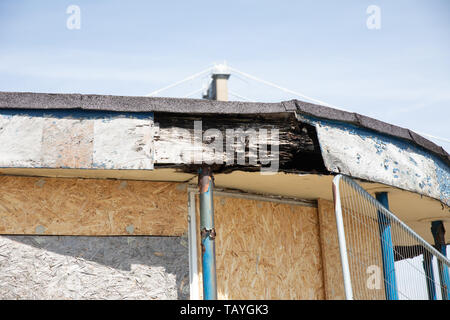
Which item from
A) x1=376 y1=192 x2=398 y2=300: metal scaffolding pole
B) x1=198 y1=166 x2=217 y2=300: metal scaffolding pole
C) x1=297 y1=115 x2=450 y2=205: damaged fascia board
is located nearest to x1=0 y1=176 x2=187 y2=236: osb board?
x1=198 y1=166 x2=217 y2=300: metal scaffolding pole

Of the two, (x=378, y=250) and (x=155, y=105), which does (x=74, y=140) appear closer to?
(x=155, y=105)

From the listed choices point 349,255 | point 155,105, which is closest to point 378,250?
point 349,255

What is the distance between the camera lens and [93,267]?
23.9 feet

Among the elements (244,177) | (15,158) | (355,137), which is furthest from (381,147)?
(15,158)

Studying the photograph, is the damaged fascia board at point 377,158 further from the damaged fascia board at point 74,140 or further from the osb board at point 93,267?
the osb board at point 93,267

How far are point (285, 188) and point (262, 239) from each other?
2.56ft

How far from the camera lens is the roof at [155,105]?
22.5 ft

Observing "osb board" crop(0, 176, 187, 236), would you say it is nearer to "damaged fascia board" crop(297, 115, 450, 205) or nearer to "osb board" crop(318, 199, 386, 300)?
"damaged fascia board" crop(297, 115, 450, 205)

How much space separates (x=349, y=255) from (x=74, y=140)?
A: 14.5 ft

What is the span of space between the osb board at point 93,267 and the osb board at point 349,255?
93.6 inches

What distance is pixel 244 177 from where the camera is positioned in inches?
313

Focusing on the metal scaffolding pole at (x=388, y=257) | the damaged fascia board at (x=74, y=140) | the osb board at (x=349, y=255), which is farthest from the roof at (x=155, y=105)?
the osb board at (x=349, y=255)

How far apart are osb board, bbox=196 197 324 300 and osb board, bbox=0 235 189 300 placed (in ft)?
1.80
